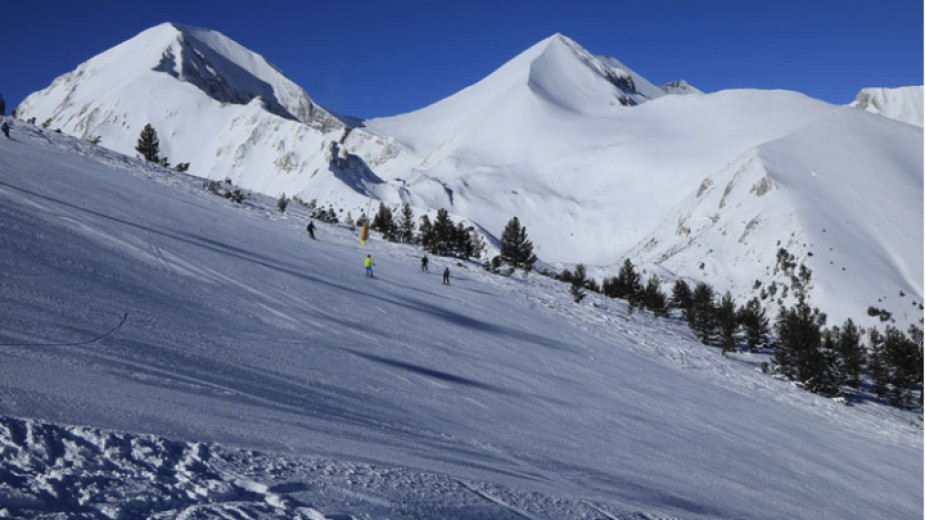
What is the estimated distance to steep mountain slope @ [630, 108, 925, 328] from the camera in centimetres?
5947

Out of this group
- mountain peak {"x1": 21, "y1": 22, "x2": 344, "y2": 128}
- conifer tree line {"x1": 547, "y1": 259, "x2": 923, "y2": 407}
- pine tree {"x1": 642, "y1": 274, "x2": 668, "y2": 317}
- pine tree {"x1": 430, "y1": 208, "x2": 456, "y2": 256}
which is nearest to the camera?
conifer tree line {"x1": 547, "y1": 259, "x2": 923, "y2": 407}

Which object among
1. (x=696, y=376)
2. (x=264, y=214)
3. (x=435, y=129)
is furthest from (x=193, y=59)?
(x=696, y=376)

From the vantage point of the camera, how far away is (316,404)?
6.23m

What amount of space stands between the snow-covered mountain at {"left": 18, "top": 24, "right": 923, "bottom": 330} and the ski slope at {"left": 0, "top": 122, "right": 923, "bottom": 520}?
175 feet

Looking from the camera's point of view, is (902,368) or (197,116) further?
(197,116)

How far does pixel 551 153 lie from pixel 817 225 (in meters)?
78.0

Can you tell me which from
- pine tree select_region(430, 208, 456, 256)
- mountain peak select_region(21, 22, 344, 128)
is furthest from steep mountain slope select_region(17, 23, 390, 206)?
pine tree select_region(430, 208, 456, 256)

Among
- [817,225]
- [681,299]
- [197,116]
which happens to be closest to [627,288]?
[681,299]

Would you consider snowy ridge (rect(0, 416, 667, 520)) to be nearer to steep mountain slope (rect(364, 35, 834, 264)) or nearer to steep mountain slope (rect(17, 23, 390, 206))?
steep mountain slope (rect(17, 23, 390, 206))

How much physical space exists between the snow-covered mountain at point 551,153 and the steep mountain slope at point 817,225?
13.7 inches

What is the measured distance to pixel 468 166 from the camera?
137m

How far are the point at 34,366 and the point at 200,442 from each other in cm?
188

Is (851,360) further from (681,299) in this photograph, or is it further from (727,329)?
(681,299)

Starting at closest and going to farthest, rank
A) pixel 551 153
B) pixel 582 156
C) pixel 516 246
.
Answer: pixel 516 246 < pixel 582 156 < pixel 551 153
